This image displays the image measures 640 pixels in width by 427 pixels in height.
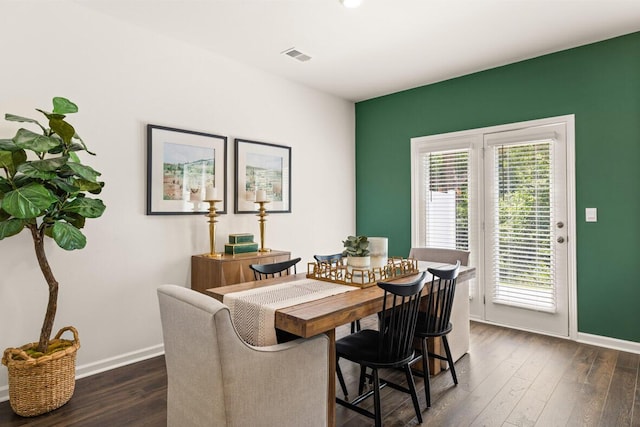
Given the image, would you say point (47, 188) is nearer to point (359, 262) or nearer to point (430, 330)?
point (359, 262)

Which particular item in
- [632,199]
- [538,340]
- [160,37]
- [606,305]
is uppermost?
[160,37]

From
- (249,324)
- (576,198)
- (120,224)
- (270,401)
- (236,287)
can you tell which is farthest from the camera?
(576,198)

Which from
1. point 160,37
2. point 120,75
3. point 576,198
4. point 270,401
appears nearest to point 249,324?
point 270,401

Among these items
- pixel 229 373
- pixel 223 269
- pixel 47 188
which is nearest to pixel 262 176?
pixel 223 269

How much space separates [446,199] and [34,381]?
398 centimetres

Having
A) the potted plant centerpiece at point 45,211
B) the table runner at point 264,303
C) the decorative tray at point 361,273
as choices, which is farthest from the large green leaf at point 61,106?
the decorative tray at point 361,273

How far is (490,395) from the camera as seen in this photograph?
2447 mm

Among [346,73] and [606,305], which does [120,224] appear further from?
[606,305]

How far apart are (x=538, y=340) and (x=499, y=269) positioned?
76 centimetres

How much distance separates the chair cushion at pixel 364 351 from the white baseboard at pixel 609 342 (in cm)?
230

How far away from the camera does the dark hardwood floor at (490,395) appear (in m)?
2.18

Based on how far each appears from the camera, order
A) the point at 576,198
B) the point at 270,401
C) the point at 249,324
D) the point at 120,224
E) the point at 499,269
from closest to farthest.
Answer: the point at 270,401 → the point at 249,324 → the point at 120,224 → the point at 576,198 → the point at 499,269

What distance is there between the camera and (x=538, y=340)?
3.46 metres

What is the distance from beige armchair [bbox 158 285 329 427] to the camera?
151cm
